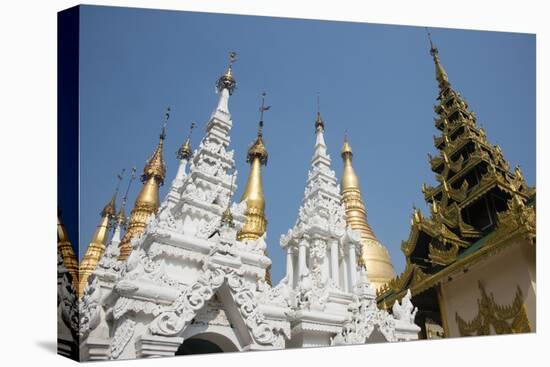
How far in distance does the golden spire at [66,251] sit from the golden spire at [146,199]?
20.8 ft

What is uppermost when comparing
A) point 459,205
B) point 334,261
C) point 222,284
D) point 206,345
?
point 459,205

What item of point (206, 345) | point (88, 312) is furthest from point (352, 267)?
point (88, 312)

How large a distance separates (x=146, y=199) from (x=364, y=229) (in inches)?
256

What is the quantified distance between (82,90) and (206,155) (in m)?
4.31

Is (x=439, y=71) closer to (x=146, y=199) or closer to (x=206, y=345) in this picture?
(x=206, y=345)

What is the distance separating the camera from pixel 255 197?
15.0m

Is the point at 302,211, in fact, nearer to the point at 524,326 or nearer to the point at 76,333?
the point at 524,326

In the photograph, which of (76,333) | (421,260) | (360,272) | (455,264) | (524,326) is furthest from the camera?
(421,260)

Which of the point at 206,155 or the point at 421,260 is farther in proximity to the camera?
the point at 421,260

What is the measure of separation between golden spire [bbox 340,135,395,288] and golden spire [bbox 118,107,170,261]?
549 centimetres

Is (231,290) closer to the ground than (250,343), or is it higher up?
higher up

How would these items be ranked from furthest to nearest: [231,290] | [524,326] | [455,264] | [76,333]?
[455,264], [524,326], [231,290], [76,333]

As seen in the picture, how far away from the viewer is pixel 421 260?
1093cm

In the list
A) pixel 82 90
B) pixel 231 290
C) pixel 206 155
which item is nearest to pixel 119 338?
pixel 231 290
